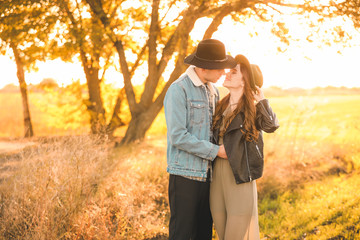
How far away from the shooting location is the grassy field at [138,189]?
4.01 metres

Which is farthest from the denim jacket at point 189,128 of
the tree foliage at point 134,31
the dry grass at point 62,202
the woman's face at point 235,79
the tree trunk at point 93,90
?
the tree trunk at point 93,90

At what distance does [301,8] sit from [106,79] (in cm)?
919

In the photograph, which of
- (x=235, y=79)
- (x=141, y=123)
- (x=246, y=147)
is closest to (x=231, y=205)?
(x=246, y=147)

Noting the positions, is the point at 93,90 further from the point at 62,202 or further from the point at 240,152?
the point at 240,152

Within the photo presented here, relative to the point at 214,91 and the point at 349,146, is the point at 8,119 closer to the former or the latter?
the point at 349,146

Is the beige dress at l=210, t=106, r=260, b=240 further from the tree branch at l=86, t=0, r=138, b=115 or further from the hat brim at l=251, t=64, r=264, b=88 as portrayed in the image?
the tree branch at l=86, t=0, r=138, b=115

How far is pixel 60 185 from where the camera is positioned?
4.07 m

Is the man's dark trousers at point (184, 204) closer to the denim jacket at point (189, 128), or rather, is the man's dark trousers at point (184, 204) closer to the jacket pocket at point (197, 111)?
the denim jacket at point (189, 128)

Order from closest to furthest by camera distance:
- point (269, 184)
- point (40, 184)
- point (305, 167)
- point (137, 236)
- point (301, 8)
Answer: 1. point (40, 184)
2. point (137, 236)
3. point (269, 184)
4. point (301, 8)
5. point (305, 167)

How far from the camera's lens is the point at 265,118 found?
3.12 m

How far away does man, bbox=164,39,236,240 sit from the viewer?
296cm

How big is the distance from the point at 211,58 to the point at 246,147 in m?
0.83

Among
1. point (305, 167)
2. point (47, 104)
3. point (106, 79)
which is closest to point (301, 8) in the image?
point (305, 167)

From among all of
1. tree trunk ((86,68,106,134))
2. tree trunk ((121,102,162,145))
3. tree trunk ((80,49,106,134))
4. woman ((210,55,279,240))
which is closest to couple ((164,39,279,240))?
woman ((210,55,279,240))
